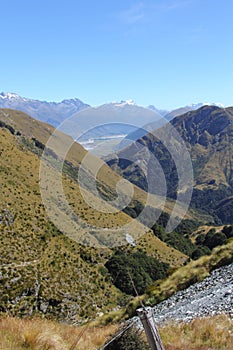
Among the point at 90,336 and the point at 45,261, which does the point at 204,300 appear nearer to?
the point at 90,336

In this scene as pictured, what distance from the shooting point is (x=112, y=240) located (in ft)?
217

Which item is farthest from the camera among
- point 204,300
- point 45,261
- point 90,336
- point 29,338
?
point 45,261

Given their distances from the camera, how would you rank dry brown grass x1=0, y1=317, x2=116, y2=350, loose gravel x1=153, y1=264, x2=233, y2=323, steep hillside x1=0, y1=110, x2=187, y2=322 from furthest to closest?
1. steep hillside x1=0, y1=110, x2=187, y2=322
2. loose gravel x1=153, y1=264, x2=233, y2=323
3. dry brown grass x1=0, y1=317, x2=116, y2=350

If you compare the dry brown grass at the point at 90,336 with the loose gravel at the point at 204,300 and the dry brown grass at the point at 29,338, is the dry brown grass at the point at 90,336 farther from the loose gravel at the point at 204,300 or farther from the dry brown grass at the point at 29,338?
the loose gravel at the point at 204,300

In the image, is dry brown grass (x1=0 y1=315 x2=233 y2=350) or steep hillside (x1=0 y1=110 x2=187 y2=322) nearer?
dry brown grass (x1=0 y1=315 x2=233 y2=350)

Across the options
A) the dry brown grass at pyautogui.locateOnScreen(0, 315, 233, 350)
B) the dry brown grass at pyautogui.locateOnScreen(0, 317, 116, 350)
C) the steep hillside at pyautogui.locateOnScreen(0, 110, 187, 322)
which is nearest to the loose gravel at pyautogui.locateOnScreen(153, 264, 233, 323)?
the dry brown grass at pyautogui.locateOnScreen(0, 315, 233, 350)

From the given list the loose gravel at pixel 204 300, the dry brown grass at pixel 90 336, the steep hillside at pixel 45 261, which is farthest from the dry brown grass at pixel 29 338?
the steep hillside at pixel 45 261

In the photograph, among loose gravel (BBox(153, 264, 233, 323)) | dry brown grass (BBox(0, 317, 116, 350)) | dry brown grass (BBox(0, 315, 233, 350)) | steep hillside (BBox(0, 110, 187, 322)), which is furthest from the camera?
steep hillside (BBox(0, 110, 187, 322))

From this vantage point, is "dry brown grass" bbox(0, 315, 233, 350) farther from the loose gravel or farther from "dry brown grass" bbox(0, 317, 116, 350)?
the loose gravel

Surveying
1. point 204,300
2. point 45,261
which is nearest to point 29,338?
point 204,300

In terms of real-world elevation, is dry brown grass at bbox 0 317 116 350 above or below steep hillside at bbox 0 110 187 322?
above

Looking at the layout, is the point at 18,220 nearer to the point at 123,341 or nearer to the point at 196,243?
the point at 123,341

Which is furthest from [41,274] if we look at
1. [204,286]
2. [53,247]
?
[204,286]

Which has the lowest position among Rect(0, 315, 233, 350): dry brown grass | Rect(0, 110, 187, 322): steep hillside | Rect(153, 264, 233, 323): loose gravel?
Rect(0, 110, 187, 322): steep hillside
